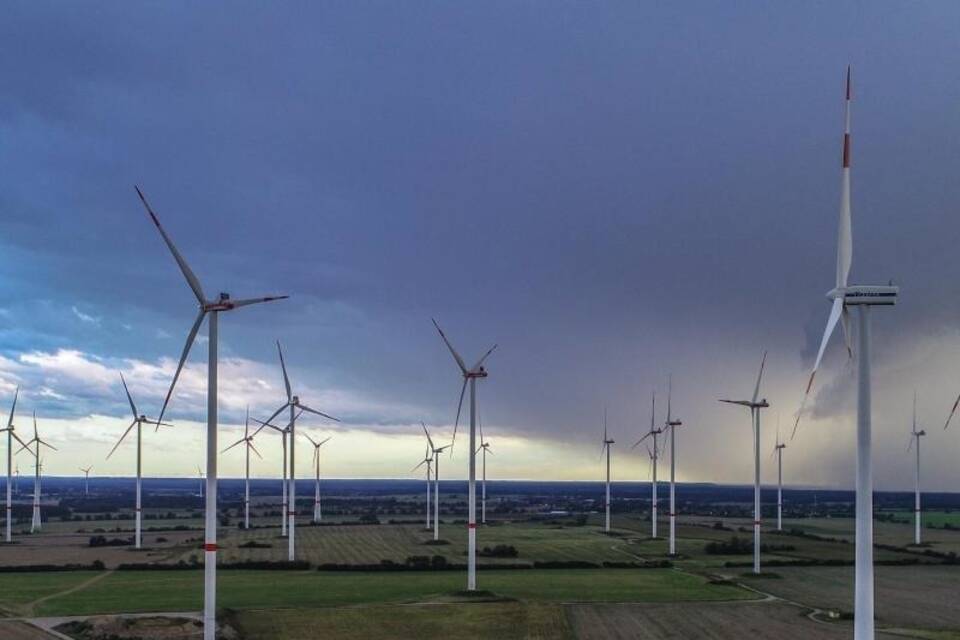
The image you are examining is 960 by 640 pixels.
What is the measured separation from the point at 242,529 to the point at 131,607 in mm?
114048

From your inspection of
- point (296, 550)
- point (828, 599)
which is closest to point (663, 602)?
point (828, 599)

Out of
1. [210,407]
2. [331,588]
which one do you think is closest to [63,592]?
[331,588]

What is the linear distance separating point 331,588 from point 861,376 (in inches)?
2259

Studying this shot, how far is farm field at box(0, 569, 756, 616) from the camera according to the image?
Answer: 77.6m

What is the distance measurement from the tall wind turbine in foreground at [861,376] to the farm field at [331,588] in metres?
41.6

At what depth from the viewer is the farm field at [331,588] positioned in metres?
77.6

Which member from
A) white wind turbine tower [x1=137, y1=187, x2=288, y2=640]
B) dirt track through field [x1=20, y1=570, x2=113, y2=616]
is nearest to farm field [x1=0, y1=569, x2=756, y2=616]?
dirt track through field [x1=20, y1=570, x2=113, y2=616]

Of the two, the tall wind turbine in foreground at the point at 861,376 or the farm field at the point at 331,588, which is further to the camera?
the farm field at the point at 331,588

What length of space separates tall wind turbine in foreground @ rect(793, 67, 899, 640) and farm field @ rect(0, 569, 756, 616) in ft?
137

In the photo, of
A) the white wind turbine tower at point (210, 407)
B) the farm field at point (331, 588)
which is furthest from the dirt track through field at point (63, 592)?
the white wind turbine tower at point (210, 407)

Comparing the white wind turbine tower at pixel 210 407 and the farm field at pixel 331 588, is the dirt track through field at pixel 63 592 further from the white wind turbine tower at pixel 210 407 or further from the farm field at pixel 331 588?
the white wind turbine tower at pixel 210 407

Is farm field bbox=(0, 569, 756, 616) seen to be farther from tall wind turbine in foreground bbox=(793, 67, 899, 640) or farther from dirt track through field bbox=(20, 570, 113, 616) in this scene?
tall wind turbine in foreground bbox=(793, 67, 899, 640)

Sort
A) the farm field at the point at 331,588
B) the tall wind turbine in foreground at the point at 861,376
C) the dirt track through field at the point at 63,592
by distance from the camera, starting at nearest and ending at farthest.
Answer: the tall wind turbine in foreground at the point at 861,376 < the dirt track through field at the point at 63,592 < the farm field at the point at 331,588

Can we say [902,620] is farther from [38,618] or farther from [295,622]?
[38,618]
